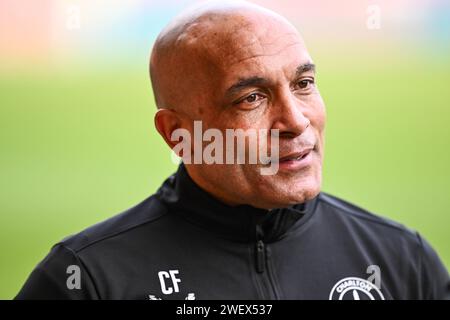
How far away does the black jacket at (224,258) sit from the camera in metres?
1.63

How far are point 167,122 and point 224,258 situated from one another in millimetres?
357

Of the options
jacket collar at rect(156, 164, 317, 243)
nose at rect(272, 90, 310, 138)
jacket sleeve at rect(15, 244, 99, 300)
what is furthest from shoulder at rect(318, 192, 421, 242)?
jacket sleeve at rect(15, 244, 99, 300)

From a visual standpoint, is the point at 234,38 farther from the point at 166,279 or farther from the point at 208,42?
the point at 166,279

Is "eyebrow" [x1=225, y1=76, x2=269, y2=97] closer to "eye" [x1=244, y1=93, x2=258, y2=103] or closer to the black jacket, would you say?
"eye" [x1=244, y1=93, x2=258, y2=103]

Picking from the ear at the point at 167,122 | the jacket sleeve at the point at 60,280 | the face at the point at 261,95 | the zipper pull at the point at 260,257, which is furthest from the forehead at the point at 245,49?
the jacket sleeve at the point at 60,280

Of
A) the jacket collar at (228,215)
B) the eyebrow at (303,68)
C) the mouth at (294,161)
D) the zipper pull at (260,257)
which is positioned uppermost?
the eyebrow at (303,68)

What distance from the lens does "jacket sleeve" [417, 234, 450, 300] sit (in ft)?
5.87

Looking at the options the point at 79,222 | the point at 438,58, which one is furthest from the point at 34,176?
the point at 438,58

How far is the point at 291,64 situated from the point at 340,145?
385 cm

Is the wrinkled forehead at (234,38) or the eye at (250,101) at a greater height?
the wrinkled forehead at (234,38)

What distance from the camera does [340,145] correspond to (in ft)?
17.6

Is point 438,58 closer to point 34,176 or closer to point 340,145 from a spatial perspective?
point 340,145

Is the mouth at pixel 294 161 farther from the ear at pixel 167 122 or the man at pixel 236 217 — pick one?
the ear at pixel 167 122

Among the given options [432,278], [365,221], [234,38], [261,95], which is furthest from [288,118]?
[432,278]
